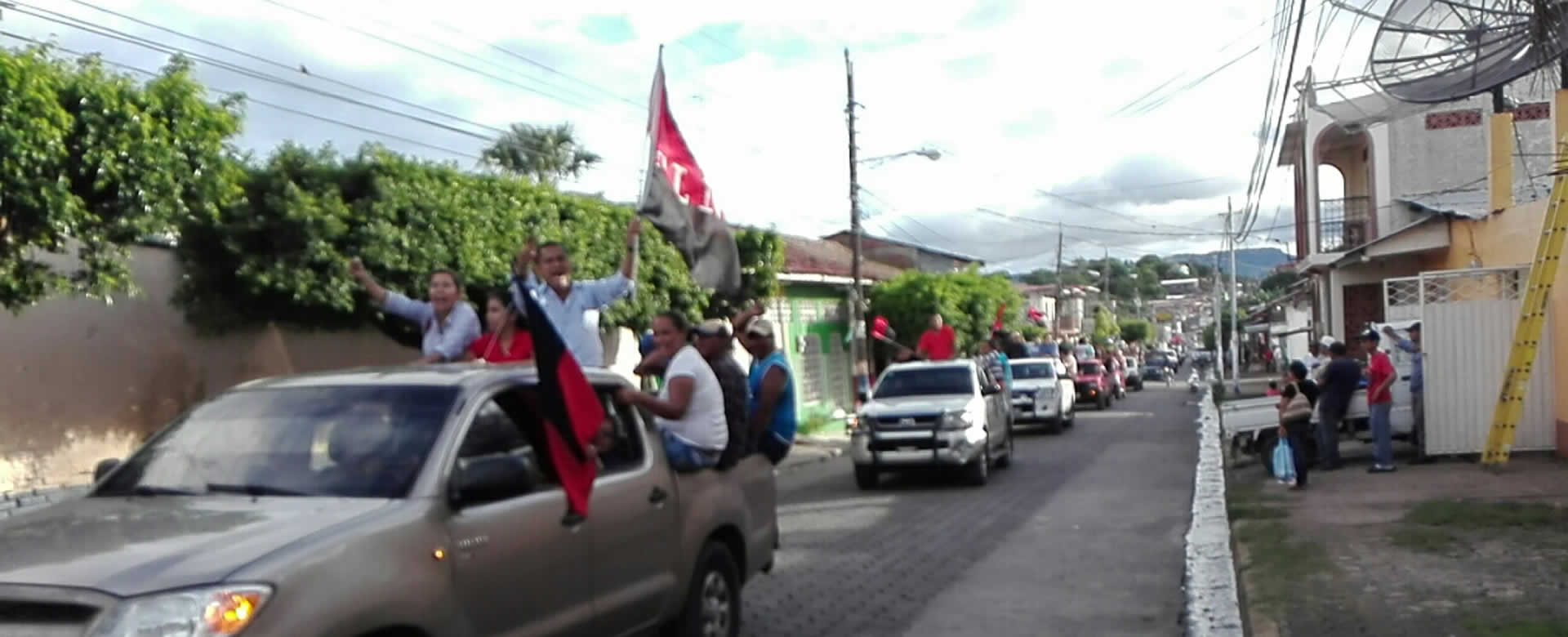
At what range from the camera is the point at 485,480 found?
5.35m

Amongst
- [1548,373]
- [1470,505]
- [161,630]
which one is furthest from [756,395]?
[1548,373]

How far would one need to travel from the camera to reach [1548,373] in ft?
53.6

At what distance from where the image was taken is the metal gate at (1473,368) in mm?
16406

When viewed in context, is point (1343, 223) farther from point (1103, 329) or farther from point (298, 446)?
point (1103, 329)

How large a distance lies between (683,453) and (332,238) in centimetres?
847

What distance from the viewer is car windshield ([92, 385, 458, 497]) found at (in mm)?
5379

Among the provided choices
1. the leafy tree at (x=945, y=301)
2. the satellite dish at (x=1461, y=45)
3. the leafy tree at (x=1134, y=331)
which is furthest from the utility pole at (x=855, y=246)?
the leafy tree at (x=1134, y=331)

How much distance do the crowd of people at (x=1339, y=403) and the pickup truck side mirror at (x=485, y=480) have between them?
11475mm

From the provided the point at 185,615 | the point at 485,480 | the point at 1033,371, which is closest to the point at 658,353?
the point at 485,480

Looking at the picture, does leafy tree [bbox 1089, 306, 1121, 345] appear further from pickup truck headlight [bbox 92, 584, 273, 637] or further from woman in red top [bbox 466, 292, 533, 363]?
pickup truck headlight [bbox 92, 584, 273, 637]

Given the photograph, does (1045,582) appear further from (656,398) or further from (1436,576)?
(656,398)

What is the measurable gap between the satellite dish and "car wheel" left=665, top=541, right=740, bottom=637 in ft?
24.3

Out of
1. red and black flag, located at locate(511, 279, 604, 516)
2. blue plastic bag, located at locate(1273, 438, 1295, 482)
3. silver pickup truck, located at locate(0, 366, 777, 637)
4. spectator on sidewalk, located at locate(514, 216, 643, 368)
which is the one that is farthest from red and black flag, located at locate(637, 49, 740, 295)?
blue plastic bag, located at locate(1273, 438, 1295, 482)

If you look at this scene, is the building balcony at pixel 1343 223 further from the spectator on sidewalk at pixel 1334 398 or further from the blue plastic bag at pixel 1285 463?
the blue plastic bag at pixel 1285 463
